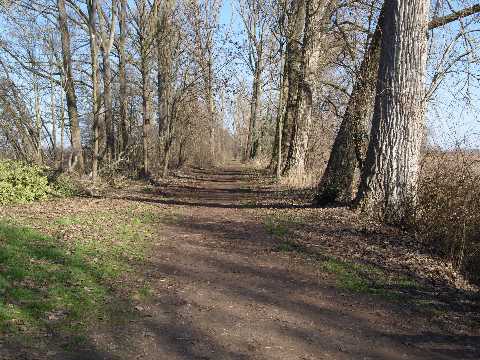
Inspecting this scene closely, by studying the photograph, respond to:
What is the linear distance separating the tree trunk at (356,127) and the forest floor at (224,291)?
1555 millimetres

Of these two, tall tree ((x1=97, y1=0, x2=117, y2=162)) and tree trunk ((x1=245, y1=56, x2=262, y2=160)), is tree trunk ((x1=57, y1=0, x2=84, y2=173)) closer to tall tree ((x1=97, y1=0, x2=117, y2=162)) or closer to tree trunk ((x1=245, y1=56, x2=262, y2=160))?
tall tree ((x1=97, y1=0, x2=117, y2=162))

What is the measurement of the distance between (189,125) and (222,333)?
973 inches

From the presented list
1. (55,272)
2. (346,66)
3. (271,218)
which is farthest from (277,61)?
(55,272)

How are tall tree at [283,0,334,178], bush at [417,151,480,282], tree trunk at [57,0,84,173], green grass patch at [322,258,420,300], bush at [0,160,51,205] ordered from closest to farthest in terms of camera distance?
green grass patch at [322,258,420,300]
bush at [417,151,480,282]
bush at [0,160,51,205]
tree trunk at [57,0,84,173]
tall tree at [283,0,334,178]

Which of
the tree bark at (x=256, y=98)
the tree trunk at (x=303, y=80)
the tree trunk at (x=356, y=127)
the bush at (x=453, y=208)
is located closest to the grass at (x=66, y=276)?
the tree trunk at (x=356, y=127)

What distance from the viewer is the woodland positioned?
4.67 m

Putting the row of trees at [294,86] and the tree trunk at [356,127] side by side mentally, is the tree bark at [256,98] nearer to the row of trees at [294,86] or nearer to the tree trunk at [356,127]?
the row of trees at [294,86]

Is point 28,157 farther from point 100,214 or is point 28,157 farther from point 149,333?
point 149,333

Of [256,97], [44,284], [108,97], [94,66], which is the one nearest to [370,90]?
[94,66]

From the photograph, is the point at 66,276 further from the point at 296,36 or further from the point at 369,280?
the point at 296,36

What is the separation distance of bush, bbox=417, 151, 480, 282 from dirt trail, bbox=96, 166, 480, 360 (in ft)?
8.58

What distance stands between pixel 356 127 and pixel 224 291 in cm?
698

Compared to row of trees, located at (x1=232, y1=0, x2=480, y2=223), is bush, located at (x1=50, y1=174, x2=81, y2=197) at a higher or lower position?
lower

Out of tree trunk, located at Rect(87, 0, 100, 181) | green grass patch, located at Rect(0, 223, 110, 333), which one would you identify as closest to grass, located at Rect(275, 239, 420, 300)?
green grass patch, located at Rect(0, 223, 110, 333)
